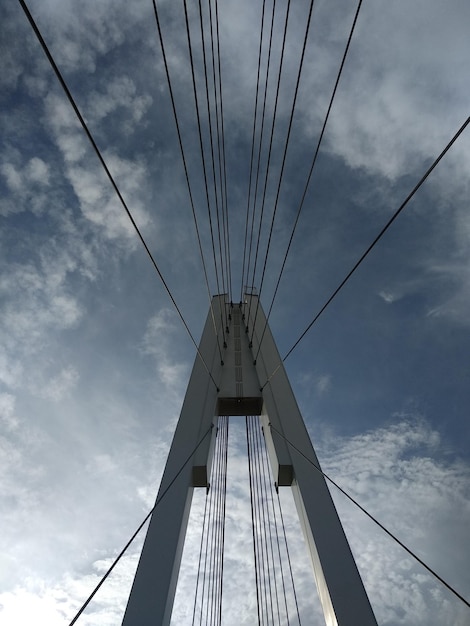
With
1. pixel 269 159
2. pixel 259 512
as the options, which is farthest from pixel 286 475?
pixel 269 159

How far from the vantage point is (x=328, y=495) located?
4242 millimetres

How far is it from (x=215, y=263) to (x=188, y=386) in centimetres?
205

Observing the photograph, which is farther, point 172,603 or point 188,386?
point 188,386

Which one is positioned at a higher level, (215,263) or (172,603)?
(215,263)

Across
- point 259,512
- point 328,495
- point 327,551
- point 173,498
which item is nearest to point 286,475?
point 328,495

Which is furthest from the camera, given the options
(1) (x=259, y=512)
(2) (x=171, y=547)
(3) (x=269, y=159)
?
(1) (x=259, y=512)

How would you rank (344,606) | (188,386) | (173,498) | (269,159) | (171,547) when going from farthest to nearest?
(188,386)
(269,159)
(173,498)
(171,547)
(344,606)

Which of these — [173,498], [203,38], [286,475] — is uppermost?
[203,38]

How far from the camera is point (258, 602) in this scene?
6422 millimetres

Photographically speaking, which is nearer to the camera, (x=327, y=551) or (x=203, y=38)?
(x=203, y=38)

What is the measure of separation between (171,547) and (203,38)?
4600mm

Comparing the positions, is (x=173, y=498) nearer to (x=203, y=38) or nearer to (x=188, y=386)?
(x=188, y=386)

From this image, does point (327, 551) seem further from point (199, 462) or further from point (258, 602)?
point (258, 602)

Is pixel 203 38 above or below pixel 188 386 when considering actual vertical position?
above
